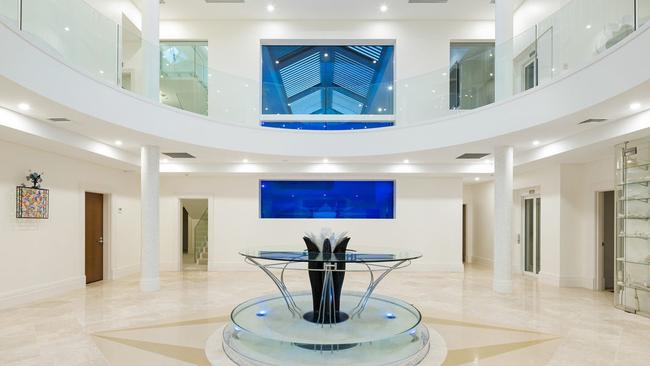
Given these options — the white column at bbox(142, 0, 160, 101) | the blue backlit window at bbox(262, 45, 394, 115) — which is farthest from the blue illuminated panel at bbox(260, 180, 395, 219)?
the white column at bbox(142, 0, 160, 101)

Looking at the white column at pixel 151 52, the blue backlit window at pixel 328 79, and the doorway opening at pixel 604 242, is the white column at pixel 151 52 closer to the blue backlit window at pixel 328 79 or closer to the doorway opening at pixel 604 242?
the blue backlit window at pixel 328 79

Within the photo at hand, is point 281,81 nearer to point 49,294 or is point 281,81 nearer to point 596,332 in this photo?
point 49,294

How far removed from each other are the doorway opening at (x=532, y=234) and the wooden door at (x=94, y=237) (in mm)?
11019

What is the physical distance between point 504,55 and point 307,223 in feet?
21.9

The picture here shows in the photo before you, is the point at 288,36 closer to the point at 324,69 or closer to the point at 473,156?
the point at 324,69

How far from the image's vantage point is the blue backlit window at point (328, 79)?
10875 millimetres

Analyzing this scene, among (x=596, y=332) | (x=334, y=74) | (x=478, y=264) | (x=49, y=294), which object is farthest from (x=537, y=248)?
(x=49, y=294)

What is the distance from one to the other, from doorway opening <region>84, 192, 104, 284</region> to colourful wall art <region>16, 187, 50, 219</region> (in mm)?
1515

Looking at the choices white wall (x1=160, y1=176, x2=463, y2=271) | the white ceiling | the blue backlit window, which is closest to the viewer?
the white ceiling

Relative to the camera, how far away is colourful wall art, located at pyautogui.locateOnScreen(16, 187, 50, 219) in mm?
7250

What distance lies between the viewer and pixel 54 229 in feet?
26.9

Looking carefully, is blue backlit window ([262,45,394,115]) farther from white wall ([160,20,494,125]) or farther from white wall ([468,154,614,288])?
white wall ([468,154,614,288])

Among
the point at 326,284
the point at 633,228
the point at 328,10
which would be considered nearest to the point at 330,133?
the point at 328,10

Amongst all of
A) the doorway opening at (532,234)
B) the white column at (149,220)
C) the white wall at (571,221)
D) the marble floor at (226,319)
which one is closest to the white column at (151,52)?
the white column at (149,220)
